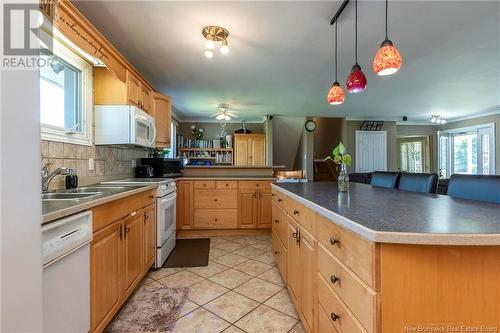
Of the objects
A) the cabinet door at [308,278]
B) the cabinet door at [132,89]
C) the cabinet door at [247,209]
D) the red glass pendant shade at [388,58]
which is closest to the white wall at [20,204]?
the cabinet door at [308,278]

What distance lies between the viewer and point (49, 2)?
1436mm

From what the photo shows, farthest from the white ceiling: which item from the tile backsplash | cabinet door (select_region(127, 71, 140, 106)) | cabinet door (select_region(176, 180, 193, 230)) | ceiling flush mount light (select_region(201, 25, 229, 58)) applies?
cabinet door (select_region(176, 180, 193, 230))

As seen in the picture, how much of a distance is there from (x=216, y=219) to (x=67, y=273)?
106 inches

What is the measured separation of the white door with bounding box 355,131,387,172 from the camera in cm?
746

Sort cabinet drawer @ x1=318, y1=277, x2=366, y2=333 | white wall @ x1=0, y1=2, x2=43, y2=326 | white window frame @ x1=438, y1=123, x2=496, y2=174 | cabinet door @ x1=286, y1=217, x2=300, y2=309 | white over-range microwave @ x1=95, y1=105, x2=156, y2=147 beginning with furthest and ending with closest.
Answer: white window frame @ x1=438, y1=123, x2=496, y2=174 → white over-range microwave @ x1=95, y1=105, x2=156, y2=147 → cabinet door @ x1=286, y1=217, x2=300, y2=309 → cabinet drawer @ x1=318, y1=277, x2=366, y2=333 → white wall @ x1=0, y1=2, x2=43, y2=326

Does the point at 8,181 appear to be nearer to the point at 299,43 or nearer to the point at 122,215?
the point at 122,215

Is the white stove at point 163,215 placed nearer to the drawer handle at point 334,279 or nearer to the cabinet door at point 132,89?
the cabinet door at point 132,89

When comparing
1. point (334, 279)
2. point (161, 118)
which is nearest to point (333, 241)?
point (334, 279)

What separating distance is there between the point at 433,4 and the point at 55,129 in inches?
123

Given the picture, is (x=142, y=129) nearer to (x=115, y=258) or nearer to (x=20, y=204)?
(x=115, y=258)

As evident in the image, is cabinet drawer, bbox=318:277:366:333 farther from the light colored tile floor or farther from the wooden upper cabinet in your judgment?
the wooden upper cabinet

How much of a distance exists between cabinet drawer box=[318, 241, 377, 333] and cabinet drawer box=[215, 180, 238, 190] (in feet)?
8.75

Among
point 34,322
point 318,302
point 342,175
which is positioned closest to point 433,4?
point 342,175

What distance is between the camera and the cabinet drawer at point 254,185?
12.6 ft
